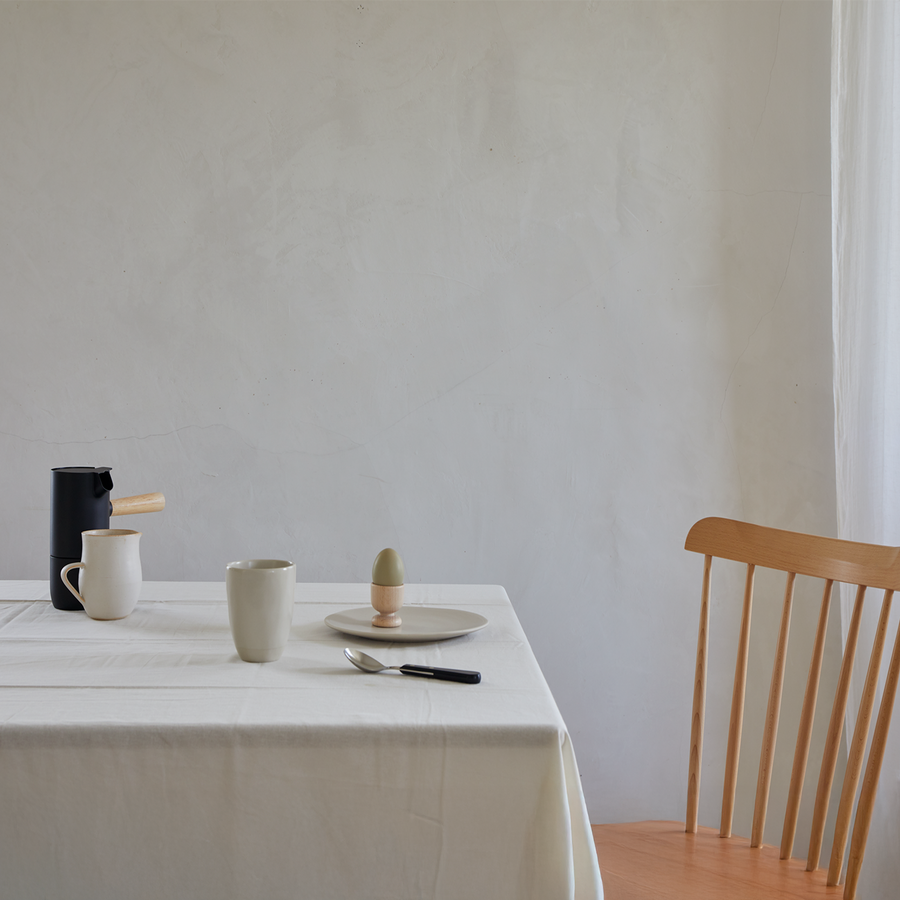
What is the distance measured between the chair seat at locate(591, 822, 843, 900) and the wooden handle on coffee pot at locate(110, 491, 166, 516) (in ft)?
2.68

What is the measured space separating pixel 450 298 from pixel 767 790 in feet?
3.83

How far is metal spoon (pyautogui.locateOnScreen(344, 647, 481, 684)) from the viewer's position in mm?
848

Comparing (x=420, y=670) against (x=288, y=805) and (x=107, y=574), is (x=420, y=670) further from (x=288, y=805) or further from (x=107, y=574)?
(x=107, y=574)

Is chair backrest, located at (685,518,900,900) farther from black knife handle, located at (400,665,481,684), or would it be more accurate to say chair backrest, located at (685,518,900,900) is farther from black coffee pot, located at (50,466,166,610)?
black coffee pot, located at (50,466,166,610)

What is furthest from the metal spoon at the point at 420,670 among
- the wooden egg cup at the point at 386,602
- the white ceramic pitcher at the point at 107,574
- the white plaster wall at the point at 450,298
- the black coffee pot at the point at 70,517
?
the white plaster wall at the point at 450,298

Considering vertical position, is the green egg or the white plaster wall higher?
the white plaster wall

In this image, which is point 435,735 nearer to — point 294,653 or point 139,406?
point 294,653

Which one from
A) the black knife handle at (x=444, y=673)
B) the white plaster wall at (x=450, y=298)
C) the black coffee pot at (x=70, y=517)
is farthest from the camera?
the white plaster wall at (x=450, y=298)

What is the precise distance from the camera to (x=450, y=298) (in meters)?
1.83

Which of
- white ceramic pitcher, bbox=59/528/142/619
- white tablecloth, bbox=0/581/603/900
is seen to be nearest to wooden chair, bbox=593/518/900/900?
white tablecloth, bbox=0/581/603/900

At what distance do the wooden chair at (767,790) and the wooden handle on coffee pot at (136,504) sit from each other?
821 millimetres

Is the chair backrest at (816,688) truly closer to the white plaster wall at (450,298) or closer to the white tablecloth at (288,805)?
→ the white tablecloth at (288,805)

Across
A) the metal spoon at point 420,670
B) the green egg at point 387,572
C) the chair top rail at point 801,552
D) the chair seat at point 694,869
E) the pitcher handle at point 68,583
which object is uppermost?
the chair top rail at point 801,552

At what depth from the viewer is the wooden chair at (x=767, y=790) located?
99 cm
